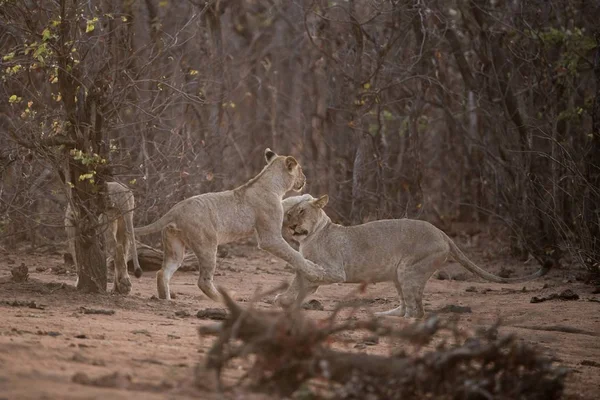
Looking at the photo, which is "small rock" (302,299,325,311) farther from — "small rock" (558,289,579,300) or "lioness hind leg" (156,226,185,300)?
"small rock" (558,289,579,300)

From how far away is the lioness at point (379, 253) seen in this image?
9.22m

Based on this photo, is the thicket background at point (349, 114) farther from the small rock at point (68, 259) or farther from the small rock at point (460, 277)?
the small rock at point (460, 277)

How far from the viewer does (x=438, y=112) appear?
2245cm

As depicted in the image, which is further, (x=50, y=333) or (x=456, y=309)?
(x=456, y=309)

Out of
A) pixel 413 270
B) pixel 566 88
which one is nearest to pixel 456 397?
pixel 413 270

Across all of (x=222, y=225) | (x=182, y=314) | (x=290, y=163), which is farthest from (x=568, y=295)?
(x=182, y=314)

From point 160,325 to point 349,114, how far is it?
8.22 m

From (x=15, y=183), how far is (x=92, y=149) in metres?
1.48

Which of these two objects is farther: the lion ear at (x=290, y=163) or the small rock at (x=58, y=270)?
the small rock at (x=58, y=270)

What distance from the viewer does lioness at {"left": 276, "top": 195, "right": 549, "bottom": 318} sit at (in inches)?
363

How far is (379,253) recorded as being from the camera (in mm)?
9391

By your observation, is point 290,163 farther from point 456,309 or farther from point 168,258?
point 456,309

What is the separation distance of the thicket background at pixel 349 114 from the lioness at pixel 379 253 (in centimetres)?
164

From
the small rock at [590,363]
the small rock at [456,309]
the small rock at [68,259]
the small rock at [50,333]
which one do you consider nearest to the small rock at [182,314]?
the small rock at [50,333]
